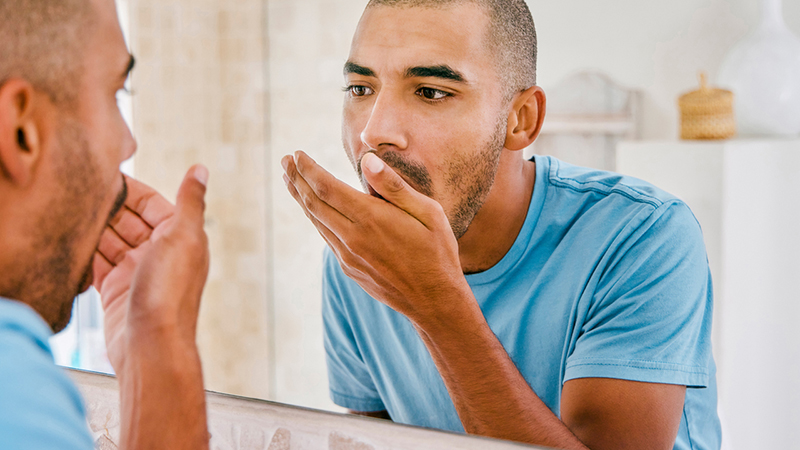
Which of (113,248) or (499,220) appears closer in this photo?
(113,248)

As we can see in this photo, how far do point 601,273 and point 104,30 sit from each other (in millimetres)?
396

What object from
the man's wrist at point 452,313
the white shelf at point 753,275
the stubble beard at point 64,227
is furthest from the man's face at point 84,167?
the white shelf at point 753,275

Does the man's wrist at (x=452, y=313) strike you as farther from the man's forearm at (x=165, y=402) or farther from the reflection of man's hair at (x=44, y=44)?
the reflection of man's hair at (x=44, y=44)

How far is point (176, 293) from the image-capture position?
0.35 metres

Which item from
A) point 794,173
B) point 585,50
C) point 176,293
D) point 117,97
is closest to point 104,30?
point 117,97

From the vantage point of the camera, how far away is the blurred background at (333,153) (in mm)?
397

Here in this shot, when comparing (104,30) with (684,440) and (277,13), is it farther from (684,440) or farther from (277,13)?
(684,440)

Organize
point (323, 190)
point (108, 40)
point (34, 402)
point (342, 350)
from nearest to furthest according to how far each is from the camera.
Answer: point (34, 402) → point (108, 40) → point (323, 190) → point (342, 350)

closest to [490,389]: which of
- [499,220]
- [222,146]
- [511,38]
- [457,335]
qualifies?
[457,335]

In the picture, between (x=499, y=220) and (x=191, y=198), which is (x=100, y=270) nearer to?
(x=191, y=198)

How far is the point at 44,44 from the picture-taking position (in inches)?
11.8

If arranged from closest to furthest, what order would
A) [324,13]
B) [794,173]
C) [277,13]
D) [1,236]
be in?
[1,236]
[794,173]
[324,13]
[277,13]

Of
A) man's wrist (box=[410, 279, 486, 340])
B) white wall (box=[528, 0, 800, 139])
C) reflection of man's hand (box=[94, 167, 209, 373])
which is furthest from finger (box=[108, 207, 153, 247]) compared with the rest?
white wall (box=[528, 0, 800, 139])

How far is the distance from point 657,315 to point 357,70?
294 mm
